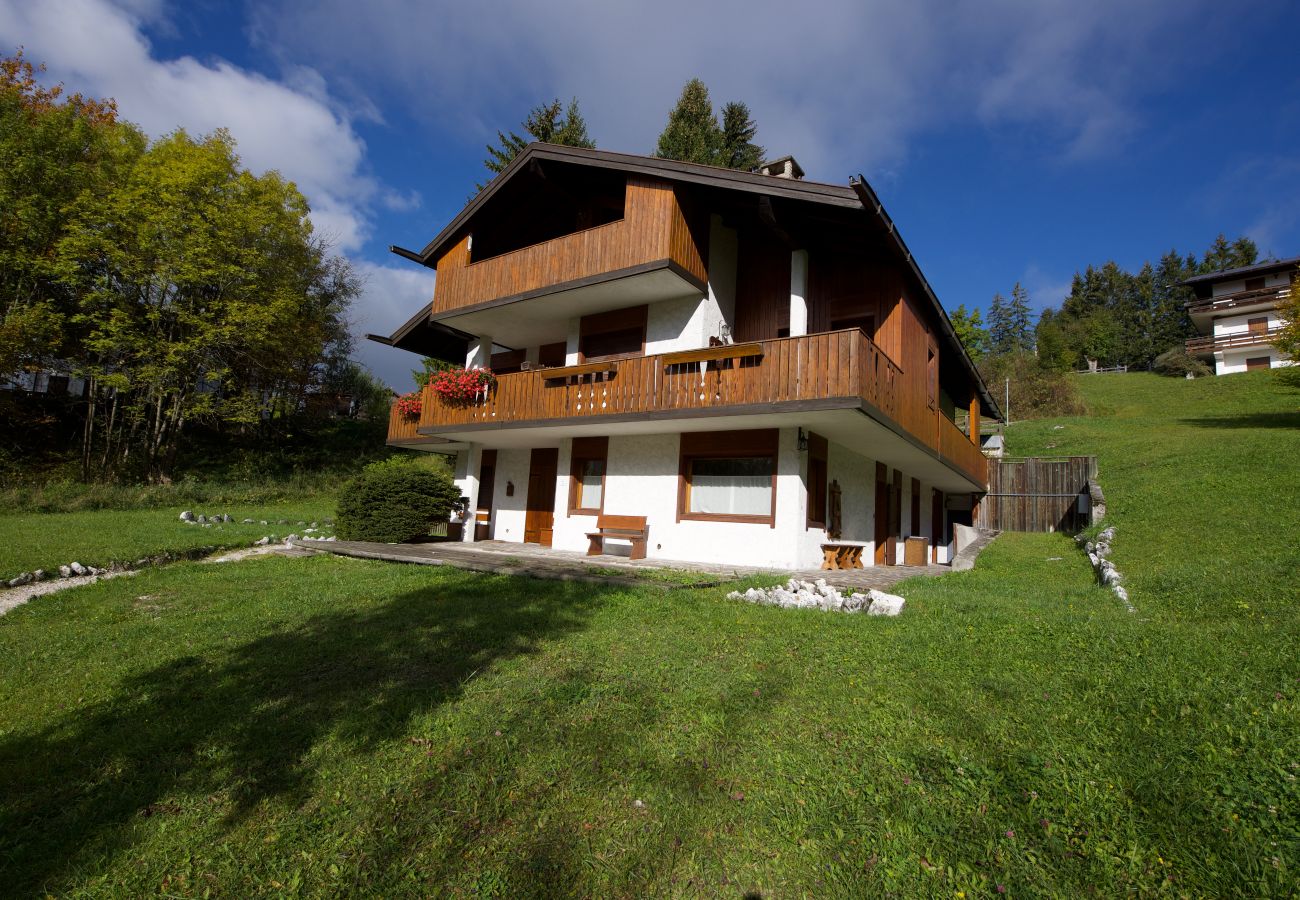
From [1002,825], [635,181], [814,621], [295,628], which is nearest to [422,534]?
[295,628]

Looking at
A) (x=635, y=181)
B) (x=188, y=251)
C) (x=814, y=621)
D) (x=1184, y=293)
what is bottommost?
(x=814, y=621)

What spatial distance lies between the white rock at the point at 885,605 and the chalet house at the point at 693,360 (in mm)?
3448

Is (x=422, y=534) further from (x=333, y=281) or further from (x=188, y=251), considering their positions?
(x=333, y=281)

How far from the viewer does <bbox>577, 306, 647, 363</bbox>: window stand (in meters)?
13.7

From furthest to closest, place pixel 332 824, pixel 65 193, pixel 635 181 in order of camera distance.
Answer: pixel 65 193 < pixel 635 181 < pixel 332 824

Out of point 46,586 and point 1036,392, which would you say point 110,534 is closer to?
point 46,586

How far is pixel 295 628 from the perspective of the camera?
621cm

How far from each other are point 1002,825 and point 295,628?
635cm

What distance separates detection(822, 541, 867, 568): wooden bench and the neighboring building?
4366 centimetres

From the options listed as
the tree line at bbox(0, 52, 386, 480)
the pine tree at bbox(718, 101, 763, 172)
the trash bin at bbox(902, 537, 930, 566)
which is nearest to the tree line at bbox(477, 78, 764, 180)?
the pine tree at bbox(718, 101, 763, 172)

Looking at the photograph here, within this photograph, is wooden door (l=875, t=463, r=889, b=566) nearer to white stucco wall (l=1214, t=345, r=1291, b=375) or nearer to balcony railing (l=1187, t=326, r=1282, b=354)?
balcony railing (l=1187, t=326, r=1282, b=354)

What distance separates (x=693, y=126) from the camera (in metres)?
30.3

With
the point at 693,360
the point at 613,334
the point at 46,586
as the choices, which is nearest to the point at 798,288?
the point at 693,360

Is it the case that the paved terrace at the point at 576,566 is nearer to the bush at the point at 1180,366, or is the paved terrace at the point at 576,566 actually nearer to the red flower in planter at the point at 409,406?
the red flower in planter at the point at 409,406
